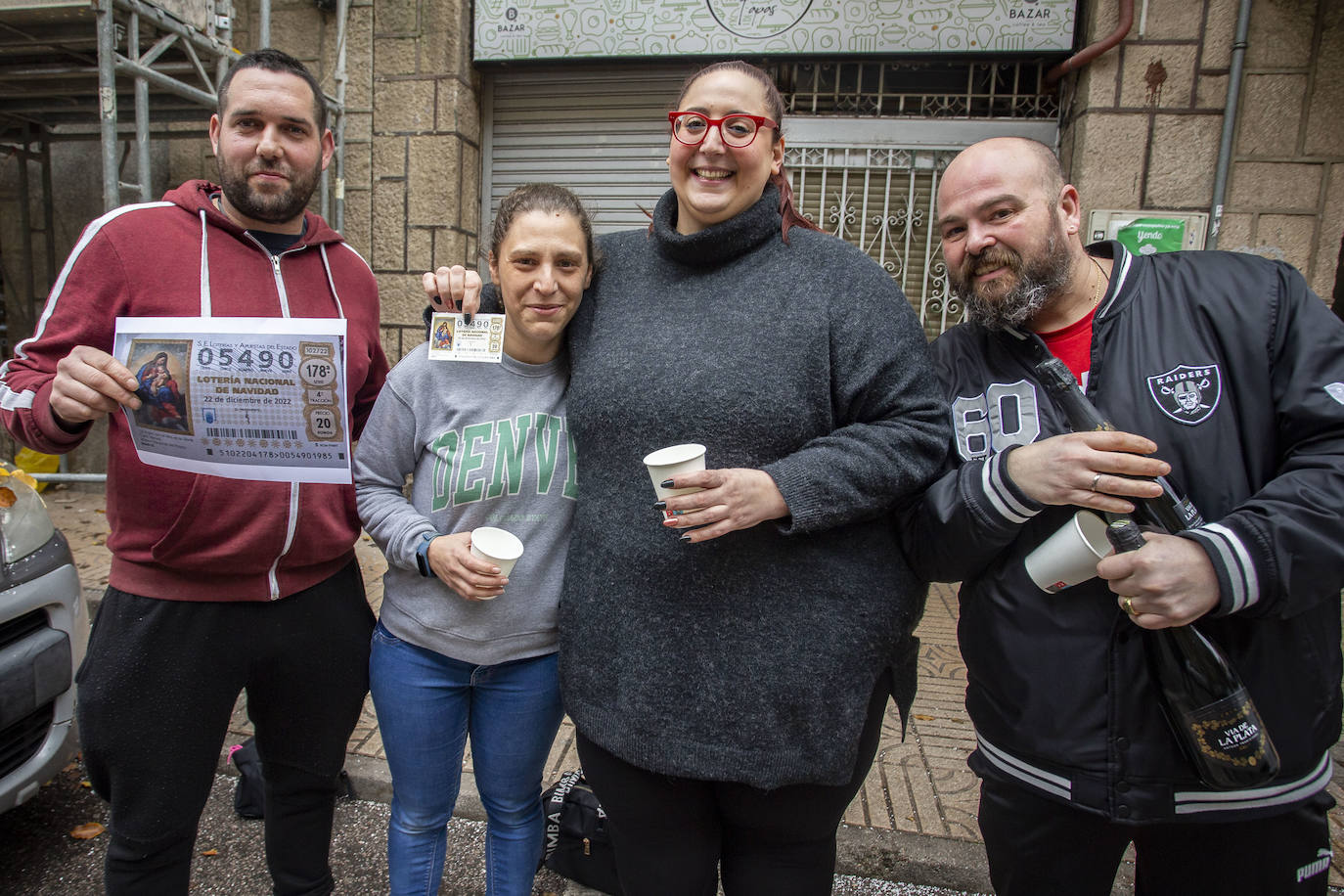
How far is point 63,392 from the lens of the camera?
5.24 ft

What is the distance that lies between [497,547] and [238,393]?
648mm

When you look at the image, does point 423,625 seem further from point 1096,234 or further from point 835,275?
point 1096,234

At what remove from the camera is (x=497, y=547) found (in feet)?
5.28

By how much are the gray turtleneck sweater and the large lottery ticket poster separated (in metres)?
0.61

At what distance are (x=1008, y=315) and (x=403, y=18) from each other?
5.32 metres

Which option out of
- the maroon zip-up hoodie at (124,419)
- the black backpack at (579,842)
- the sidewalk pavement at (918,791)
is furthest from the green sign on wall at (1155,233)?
the maroon zip-up hoodie at (124,419)

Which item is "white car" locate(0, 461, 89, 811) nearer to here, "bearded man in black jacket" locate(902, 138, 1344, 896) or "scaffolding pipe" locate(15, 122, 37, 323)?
"bearded man in black jacket" locate(902, 138, 1344, 896)

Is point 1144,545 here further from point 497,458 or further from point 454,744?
point 454,744

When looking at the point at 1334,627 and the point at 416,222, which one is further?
the point at 416,222

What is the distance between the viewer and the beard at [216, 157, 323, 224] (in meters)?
1.82

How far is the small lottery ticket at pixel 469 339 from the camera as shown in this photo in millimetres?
1760

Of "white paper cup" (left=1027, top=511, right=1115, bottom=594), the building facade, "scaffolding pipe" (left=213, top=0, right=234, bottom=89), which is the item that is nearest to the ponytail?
"white paper cup" (left=1027, top=511, right=1115, bottom=594)

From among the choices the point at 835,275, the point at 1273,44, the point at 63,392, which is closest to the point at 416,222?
the point at 63,392

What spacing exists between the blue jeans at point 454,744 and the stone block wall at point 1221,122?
4.75 meters
